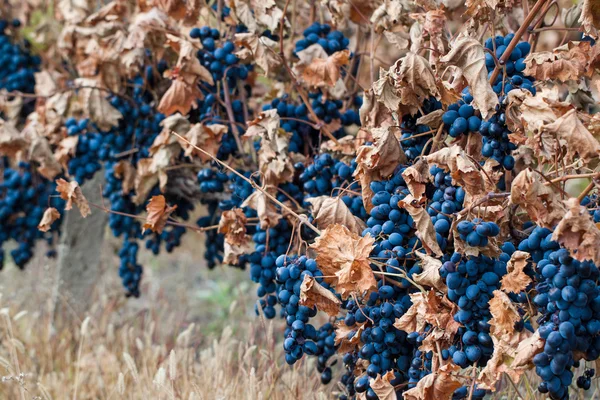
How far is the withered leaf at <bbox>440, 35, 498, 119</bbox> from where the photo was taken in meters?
1.73

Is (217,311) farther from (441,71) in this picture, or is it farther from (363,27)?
(441,71)

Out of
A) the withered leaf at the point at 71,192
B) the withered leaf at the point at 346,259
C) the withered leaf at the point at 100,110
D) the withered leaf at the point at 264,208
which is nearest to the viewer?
the withered leaf at the point at 346,259

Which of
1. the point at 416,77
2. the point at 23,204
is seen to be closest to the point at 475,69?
the point at 416,77

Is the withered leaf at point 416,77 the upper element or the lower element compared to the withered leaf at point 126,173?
upper

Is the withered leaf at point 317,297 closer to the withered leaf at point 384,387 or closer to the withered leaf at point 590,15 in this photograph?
the withered leaf at point 384,387

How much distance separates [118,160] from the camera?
3.14 m

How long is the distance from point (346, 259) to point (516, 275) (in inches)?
17.2

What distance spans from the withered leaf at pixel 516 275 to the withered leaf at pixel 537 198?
95mm

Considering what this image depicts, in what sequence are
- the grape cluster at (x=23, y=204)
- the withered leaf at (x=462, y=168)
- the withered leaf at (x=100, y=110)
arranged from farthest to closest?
the grape cluster at (x=23, y=204) → the withered leaf at (x=100, y=110) → the withered leaf at (x=462, y=168)

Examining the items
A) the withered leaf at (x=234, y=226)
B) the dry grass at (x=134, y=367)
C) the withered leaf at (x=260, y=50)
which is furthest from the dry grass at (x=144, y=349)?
the withered leaf at (x=260, y=50)

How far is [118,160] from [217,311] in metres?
2.25

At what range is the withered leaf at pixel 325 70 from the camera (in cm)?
233

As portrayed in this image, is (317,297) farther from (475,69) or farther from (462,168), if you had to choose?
(475,69)

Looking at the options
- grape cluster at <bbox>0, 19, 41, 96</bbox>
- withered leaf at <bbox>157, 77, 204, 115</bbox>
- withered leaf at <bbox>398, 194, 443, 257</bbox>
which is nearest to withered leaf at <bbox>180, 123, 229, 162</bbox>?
Answer: withered leaf at <bbox>157, 77, 204, 115</bbox>
